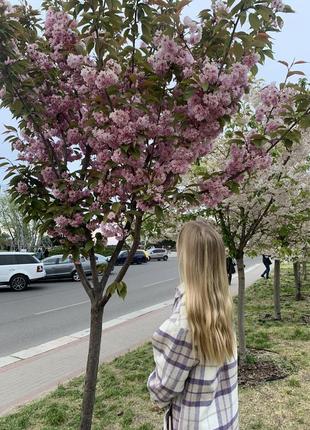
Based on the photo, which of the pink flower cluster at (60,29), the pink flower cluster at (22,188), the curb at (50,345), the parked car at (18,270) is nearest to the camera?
the pink flower cluster at (60,29)

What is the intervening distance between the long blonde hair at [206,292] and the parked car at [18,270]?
17023mm

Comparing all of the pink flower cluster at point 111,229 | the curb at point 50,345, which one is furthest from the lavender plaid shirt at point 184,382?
the curb at point 50,345

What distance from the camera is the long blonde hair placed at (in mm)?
1847

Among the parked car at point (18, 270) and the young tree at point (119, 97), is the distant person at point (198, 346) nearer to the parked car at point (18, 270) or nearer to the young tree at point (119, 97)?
the young tree at point (119, 97)

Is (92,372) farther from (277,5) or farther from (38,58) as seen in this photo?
(277,5)

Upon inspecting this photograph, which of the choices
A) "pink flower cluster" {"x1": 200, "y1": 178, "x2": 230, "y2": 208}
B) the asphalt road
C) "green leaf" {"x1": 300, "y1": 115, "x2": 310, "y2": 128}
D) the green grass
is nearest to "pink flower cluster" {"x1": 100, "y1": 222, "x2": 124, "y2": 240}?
"pink flower cluster" {"x1": 200, "y1": 178, "x2": 230, "y2": 208}

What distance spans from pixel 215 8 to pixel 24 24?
4.21ft

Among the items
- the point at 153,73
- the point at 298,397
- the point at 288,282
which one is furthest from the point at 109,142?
the point at 288,282

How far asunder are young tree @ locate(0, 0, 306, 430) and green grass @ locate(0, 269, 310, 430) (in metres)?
2.37

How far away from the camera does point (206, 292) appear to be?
1.92 meters

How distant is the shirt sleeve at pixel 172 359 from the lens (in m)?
1.84

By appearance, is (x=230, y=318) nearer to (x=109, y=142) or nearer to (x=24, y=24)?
(x=109, y=142)

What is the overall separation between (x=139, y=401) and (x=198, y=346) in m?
3.46

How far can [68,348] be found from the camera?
7898 mm
